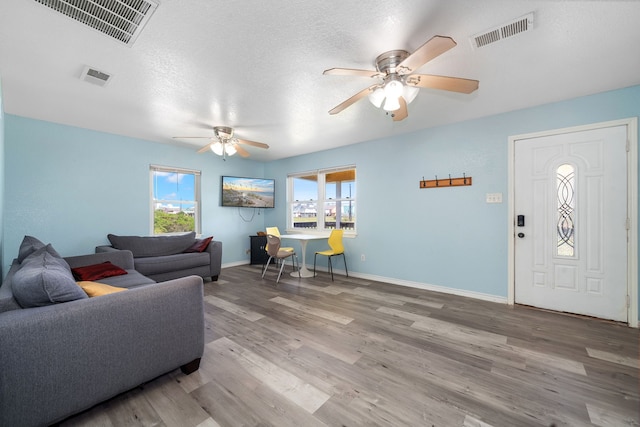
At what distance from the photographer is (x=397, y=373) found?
186 centimetres

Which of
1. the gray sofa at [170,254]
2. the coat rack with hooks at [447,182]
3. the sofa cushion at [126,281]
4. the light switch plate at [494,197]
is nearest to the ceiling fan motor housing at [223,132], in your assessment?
the gray sofa at [170,254]

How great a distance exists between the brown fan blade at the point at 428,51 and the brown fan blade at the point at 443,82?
0.14m

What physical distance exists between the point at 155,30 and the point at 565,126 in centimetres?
425

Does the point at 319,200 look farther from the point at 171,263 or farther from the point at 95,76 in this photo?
the point at 95,76

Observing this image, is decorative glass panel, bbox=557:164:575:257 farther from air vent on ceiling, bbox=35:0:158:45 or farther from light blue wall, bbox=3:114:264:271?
light blue wall, bbox=3:114:264:271

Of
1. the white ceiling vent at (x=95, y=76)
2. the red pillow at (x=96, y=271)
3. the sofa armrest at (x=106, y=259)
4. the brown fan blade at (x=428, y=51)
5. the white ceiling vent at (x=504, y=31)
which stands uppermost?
the white ceiling vent at (x=95, y=76)

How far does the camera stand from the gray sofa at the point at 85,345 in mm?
1201

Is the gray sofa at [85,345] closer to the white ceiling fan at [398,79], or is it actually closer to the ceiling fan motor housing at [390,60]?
the white ceiling fan at [398,79]

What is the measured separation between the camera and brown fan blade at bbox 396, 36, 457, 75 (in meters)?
1.48

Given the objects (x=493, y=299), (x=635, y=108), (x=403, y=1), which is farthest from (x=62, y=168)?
(x=635, y=108)

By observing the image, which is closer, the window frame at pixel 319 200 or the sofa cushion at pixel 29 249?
the sofa cushion at pixel 29 249

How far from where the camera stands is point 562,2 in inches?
61.4

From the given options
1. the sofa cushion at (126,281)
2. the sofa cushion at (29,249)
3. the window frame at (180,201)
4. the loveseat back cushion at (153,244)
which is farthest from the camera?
the window frame at (180,201)

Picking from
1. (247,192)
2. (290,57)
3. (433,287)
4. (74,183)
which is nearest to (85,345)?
(290,57)
